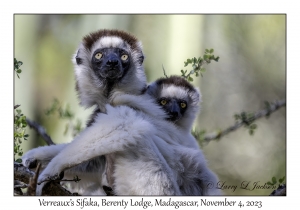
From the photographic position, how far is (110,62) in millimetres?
4969

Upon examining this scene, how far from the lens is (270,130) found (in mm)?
9648

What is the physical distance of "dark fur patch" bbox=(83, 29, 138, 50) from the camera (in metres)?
Answer: 5.38

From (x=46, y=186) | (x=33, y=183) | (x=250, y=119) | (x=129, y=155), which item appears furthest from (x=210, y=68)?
(x=33, y=183)

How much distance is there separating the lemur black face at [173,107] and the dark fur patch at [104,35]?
81cm

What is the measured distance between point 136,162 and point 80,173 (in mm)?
1011

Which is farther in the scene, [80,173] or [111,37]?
[111,37]

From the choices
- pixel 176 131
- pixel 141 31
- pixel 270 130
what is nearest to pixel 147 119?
pixel 176 131

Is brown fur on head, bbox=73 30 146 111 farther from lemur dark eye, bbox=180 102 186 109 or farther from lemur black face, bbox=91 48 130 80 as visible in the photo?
lemur dark eye, bbox=180 102 186 109

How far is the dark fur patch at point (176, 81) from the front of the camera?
5652mm

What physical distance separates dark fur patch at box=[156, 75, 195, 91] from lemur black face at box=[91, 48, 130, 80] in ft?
2.16

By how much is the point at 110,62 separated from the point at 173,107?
40.2 inches

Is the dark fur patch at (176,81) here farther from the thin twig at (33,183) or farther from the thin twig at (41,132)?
the thin twig at (33,183)

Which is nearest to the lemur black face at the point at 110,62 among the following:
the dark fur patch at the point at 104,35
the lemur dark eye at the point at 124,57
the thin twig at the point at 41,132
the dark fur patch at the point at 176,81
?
the lemur dark eye at the point at 124,57

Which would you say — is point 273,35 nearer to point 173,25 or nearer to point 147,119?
point 173,25
